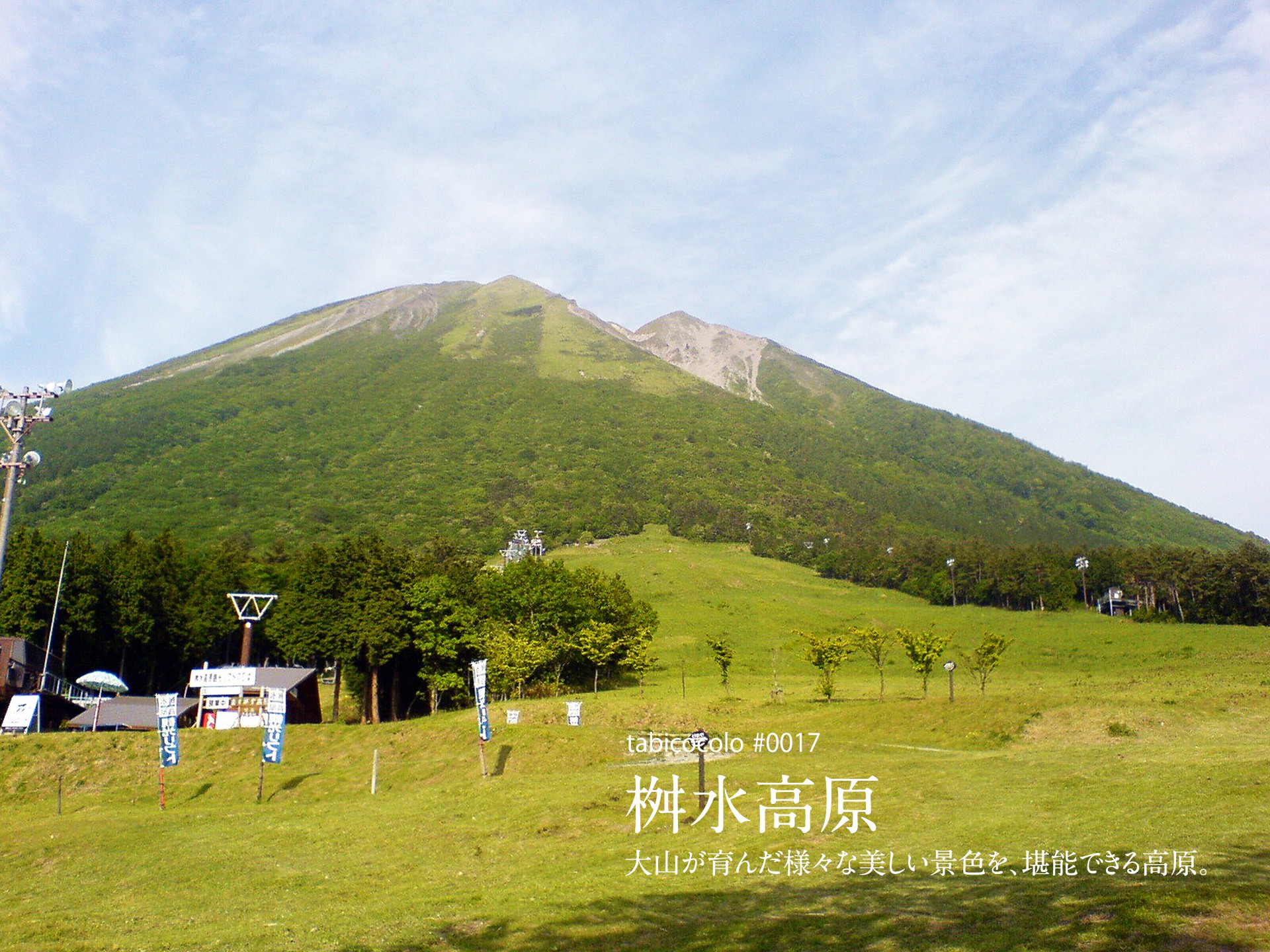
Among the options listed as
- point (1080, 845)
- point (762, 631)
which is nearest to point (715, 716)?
point (1080, 845)

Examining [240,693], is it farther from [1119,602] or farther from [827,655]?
[1119,602]

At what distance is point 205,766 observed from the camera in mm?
31203

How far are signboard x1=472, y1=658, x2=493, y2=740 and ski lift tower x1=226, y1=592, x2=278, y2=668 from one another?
25.6 metres

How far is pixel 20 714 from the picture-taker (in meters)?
34.2

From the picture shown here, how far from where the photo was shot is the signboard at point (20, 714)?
34031 mm

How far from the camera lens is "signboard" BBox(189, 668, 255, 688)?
4050 cm

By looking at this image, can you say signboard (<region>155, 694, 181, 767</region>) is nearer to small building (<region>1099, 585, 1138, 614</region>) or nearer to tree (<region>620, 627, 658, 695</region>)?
tree (<region>620, 627, 658, 695</region>)

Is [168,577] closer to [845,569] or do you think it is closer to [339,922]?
[339,922]

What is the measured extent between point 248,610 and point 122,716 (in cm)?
1877

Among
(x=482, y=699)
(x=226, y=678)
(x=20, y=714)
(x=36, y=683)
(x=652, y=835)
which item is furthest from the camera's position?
(x=36, y=683)

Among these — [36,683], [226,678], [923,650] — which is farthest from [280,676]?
[923,650]

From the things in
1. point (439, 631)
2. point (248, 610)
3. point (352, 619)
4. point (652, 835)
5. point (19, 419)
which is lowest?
point (652, 835)

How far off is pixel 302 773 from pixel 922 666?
3356cm

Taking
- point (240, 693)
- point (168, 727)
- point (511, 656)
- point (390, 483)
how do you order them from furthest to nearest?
1. point (390, 483)
2. point (511, 656)
3. point (240, 693)
4. point (168, 727)
